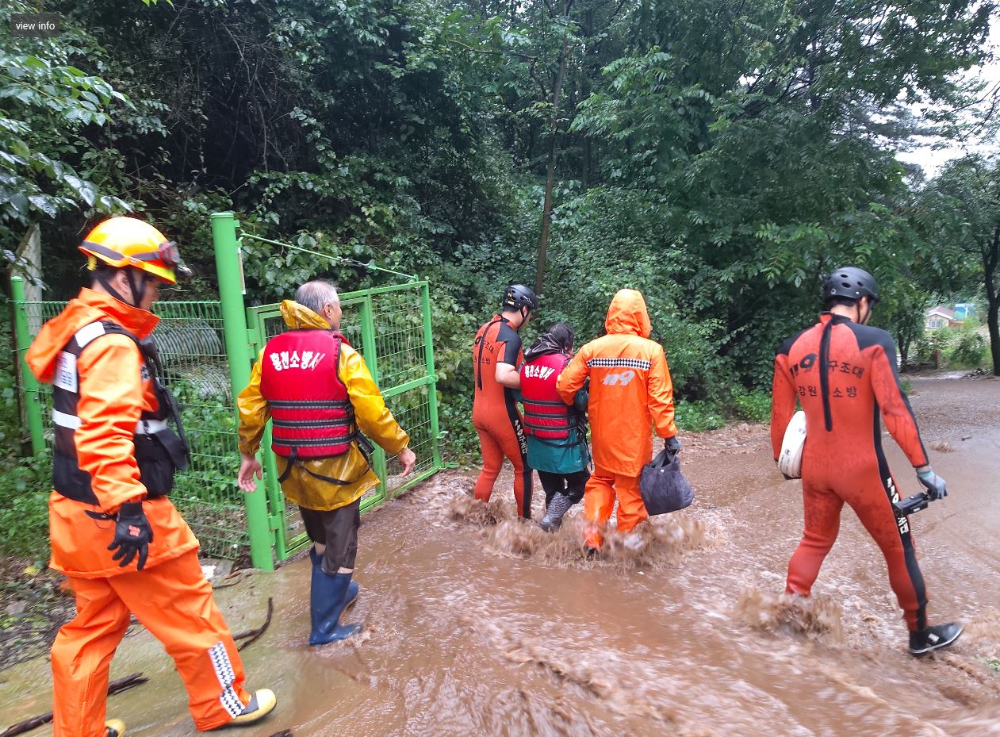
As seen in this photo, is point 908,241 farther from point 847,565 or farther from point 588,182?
point 847,565

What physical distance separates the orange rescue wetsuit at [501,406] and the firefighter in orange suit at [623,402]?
0.51 metres

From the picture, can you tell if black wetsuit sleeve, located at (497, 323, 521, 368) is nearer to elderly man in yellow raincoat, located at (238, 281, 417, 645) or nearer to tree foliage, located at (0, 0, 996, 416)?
elderly man in yellow raincoat, located at (238, 281, 417, 645)

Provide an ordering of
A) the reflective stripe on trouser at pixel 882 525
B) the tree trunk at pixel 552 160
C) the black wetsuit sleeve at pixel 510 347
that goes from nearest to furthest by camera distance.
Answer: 1. the reflective stripe on trouser at pixel 882 525
2. the black wetsuit sleeve at pixel 510 347
3. the tree trunk at pixel 552 160

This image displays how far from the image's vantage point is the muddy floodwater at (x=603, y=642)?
271 cm

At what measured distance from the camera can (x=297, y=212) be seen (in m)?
9.67

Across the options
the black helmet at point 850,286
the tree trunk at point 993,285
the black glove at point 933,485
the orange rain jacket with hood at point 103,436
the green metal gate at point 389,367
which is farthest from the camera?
the tree trunk at point 993,285

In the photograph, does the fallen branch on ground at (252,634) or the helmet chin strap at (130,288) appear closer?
the helmet chin strap at (130,288)

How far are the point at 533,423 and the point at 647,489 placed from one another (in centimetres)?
91

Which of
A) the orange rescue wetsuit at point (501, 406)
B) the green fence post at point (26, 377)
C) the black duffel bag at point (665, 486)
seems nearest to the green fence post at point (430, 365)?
the orange rescue wetsuit at point (501, 406)

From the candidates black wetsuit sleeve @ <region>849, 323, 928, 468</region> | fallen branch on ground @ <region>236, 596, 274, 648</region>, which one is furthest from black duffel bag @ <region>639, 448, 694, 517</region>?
fallen branch on ground @ <region>236, 596, 274, 648</region>

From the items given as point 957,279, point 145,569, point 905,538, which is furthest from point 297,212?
point 957,279

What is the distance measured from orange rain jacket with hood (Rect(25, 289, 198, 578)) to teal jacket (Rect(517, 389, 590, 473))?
2.61 meters

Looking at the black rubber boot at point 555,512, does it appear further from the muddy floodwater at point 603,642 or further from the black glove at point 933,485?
the black glove at point 933,485

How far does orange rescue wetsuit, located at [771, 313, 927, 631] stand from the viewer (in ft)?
10.4
